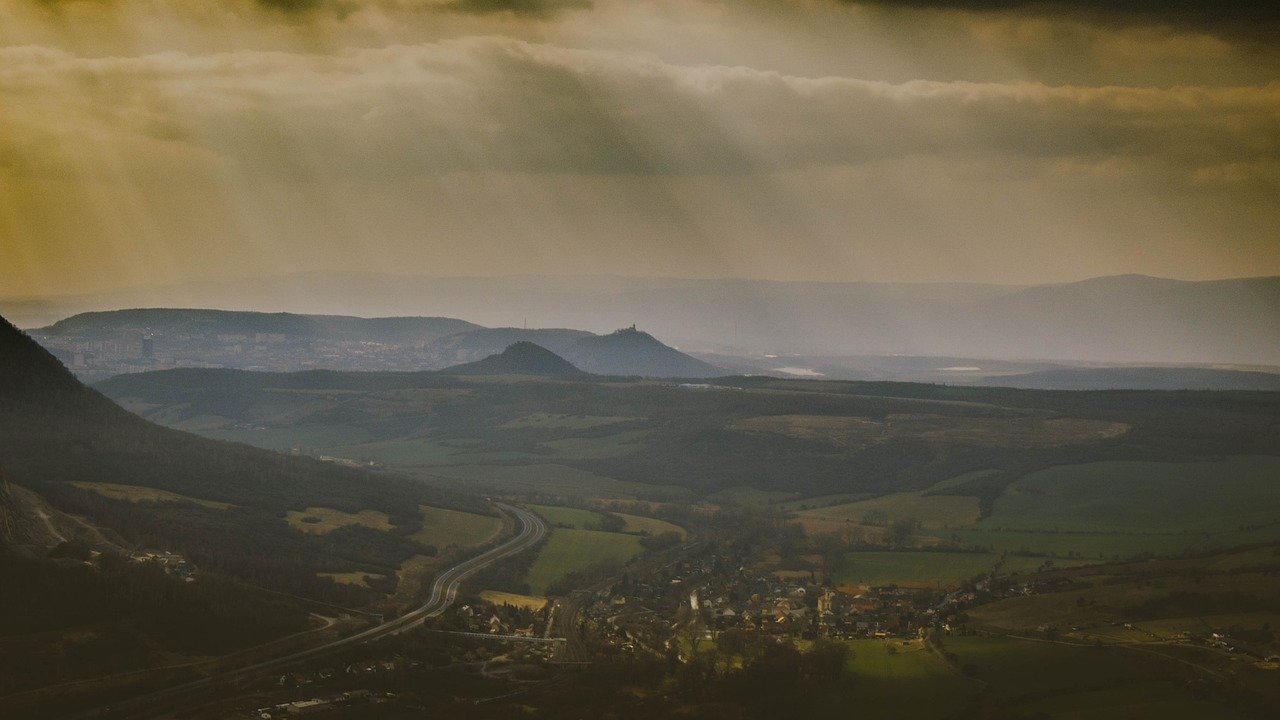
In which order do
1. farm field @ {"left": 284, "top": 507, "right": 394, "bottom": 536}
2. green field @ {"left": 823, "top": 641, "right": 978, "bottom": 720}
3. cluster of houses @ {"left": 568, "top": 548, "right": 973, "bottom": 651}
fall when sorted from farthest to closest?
farm field @ {"left": 284, "top": 507, "right": 394, "bottom": 536}
cluster of houses @ {"left": 568, "top": 548, "right": 973, "bottom": 651}
green field @ {"left": 823, "top": 641, "right": 978, "bottom": 720}


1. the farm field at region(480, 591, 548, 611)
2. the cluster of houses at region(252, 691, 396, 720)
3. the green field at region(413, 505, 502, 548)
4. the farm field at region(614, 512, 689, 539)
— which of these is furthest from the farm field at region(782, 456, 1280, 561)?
the cluster of houses at region(252, 691, 396, 720)

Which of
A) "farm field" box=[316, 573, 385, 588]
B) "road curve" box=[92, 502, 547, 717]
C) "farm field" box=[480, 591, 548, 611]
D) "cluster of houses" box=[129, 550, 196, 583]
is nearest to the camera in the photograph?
"road curve" box=[92, 502, 547, 717]

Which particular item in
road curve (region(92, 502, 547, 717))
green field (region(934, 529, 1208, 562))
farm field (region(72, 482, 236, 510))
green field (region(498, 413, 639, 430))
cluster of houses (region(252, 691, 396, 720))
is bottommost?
cluster of houses (region(252, 691, 396, 720))

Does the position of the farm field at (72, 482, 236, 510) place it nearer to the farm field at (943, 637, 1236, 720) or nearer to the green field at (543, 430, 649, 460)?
the farm field at (943, 637, 1236, 720)

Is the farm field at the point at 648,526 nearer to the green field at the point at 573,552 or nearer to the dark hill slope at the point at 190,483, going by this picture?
the green field at the point at 573,552

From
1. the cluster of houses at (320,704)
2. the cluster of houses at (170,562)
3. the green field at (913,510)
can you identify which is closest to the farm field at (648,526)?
the green field at (913,510)

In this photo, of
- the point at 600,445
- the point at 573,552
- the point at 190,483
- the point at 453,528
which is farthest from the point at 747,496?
the point at 190,483
